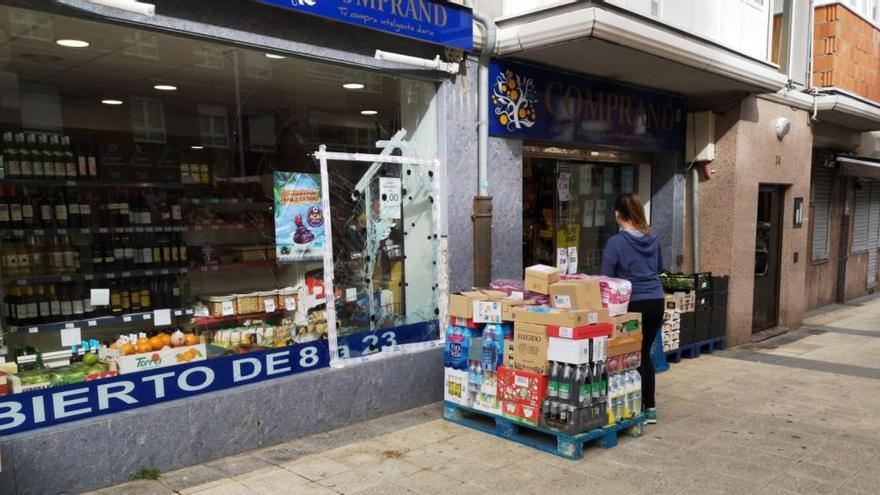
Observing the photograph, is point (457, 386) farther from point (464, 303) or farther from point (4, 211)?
point (4, 211)

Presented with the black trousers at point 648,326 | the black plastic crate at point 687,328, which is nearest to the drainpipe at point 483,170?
the black trousers at point 648,326

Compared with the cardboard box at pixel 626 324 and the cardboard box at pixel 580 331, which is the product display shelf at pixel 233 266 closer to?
the cardboard box at pixel 580 331

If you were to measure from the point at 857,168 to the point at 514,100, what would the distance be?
8560 millimetres

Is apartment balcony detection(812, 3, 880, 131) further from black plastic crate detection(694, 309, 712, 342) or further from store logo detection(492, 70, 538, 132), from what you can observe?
store logo detection(492, 70, 538, 132)

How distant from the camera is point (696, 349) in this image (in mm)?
7422

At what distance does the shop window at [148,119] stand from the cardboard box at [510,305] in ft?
10.6

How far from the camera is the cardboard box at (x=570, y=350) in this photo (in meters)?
4.10

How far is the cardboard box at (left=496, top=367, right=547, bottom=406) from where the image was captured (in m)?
4.31

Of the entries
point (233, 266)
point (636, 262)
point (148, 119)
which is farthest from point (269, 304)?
point (636, 262)

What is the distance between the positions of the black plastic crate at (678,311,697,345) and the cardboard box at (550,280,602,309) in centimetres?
325

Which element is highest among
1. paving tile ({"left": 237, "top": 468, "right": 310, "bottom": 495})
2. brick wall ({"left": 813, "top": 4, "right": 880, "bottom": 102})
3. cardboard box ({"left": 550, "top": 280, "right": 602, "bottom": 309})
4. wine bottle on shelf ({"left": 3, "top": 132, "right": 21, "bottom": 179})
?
brick wall ({"left": 813, "top": 4, "right": 880, "bottom": 102})

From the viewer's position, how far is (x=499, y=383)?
4.57 m

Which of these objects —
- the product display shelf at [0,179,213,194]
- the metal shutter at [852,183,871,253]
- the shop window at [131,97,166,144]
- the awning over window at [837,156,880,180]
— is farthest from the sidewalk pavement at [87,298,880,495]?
the metal shutter at [852,183,871,253]

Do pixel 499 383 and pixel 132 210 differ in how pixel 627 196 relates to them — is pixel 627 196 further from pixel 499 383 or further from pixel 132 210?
pixel 132 210
